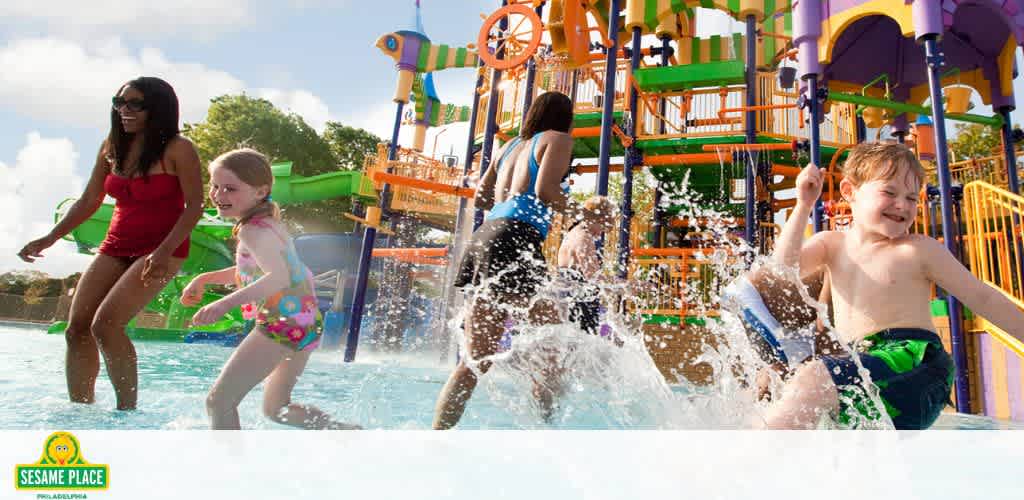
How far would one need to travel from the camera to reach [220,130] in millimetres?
23172

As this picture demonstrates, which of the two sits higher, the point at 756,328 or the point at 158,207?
the point at 158,207

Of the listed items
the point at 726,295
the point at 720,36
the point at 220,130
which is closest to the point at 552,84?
the point at 720,36

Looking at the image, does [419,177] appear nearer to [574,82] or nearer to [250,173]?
[574,82]

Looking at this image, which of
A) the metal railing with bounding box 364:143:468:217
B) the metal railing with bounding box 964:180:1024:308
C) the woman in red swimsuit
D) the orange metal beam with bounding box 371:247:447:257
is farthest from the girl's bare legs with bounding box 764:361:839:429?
the metal railing with bounding box 364:143:468:217

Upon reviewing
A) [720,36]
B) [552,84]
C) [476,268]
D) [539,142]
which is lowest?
[476,268]

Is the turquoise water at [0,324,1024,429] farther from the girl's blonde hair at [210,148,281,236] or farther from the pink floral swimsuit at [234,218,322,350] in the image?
the girl's blonde hair at [210,148,281,236]

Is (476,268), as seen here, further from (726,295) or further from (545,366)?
(726,295)

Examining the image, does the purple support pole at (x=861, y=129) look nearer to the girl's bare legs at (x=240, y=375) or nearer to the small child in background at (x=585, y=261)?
the small child in background at (x=585, y=261)

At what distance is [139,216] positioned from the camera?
2.43 metres

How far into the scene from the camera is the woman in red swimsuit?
232 cm

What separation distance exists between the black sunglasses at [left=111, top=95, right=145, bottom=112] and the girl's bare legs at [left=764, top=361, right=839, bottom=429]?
2.72 metres
